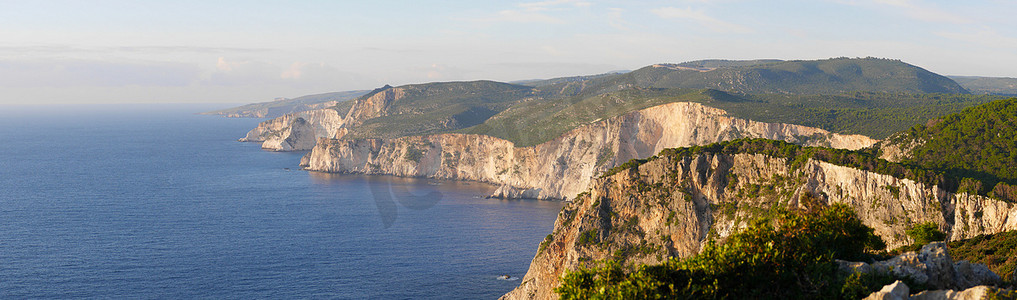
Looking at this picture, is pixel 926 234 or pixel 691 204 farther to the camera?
pixel 691 204

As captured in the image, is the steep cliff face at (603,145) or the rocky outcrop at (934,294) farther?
the steep cliff face at (603,145)

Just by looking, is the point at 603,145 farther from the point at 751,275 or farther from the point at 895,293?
the point at 895,293

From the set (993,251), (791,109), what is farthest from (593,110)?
(993,251)

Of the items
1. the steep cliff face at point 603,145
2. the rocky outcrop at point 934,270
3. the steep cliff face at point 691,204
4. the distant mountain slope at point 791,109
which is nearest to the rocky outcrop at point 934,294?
the rocky outcrop at point 934,270

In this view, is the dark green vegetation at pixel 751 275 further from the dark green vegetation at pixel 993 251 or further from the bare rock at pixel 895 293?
the dark green vegetation at pixel 993 251

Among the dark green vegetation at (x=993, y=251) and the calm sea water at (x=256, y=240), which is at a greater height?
the dark green vegetation at (x=993, y=251)
